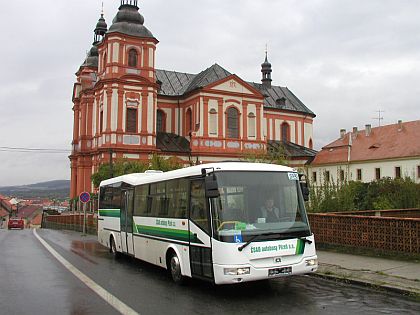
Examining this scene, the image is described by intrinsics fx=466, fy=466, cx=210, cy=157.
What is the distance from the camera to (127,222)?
14203 millimetres

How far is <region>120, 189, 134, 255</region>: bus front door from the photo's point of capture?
13.9 meters

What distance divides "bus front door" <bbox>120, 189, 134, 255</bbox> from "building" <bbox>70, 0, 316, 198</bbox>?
29.0 meters

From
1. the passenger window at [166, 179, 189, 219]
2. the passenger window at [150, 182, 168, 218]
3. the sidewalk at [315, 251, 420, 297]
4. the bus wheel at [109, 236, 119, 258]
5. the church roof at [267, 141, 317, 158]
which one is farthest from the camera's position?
the church roof at [267, 141, 317, 158]

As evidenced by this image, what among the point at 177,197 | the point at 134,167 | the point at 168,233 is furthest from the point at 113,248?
the point at 134,167

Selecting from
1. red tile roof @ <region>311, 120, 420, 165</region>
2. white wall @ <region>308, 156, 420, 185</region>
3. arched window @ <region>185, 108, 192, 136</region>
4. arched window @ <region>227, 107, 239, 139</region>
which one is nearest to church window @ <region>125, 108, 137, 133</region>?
arched window @ <region>185, 108, 192, 136</region>

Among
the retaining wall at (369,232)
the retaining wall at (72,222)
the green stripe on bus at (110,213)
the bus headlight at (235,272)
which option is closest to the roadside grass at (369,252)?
the retaining wall at (369,232)

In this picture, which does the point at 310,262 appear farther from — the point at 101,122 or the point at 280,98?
the point at 280,98

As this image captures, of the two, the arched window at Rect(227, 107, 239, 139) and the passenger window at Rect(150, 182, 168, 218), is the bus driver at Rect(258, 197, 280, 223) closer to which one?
the passenger window at Rect(150, 182, 168, 218)

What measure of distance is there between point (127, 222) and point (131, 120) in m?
32.8

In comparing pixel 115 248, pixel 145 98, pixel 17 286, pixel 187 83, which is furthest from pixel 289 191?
pixel 187 83

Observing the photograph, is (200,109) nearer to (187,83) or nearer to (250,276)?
(187,83)

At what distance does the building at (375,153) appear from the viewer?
5053cm

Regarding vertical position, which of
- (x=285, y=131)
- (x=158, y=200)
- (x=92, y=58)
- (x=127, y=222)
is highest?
(x=92, y=58)

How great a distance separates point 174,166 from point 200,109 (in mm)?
13503
